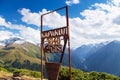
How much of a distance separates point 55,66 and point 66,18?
10.7ft

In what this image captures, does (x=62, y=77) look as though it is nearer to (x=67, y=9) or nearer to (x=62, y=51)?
(x=62, y=51)

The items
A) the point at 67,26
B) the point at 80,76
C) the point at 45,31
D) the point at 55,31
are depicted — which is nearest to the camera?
the point at 67,26

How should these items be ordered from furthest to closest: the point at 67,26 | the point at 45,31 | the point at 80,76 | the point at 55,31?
1. the point at 80,76
2. the point at 45,31
3. the point at 55,31
4. the point at 67,26

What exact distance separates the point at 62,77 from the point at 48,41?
5.21 m

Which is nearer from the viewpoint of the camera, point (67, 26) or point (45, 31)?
point (67, 26)

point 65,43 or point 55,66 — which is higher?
point 65,43

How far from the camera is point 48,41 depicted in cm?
1576

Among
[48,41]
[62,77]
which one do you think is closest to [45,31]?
[48,41]

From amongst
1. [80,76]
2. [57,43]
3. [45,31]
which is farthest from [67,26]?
[80,76]

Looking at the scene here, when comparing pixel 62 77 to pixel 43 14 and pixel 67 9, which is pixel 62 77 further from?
pixel 67 9

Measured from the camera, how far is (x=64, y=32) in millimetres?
14086

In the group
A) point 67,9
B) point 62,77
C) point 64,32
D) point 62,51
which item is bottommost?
point 62,77

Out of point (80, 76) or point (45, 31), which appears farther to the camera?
point (80, 76)

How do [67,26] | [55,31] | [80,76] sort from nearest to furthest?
[67,26], [55,31], [80,76]
